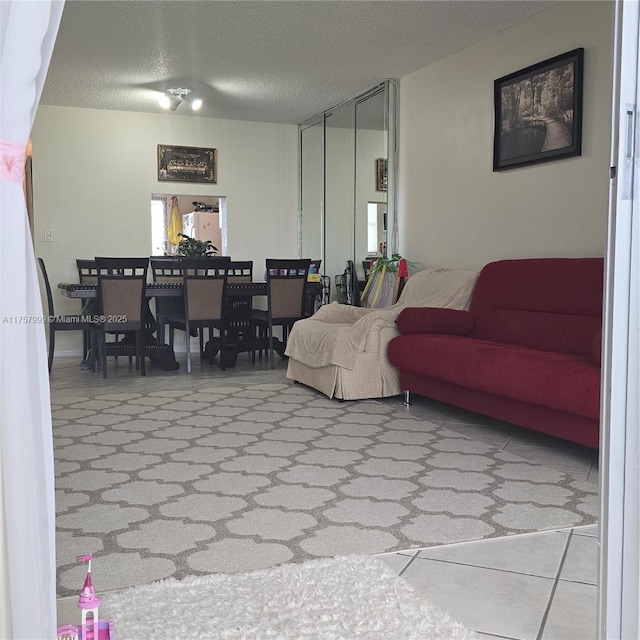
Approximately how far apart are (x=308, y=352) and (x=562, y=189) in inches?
78.3

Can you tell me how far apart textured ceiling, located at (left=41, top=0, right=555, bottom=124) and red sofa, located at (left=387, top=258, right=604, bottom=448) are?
178cm

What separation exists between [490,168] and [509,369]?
2.16 m

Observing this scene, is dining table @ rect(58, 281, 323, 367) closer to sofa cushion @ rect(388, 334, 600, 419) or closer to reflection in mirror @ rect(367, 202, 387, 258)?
reflection in mirror @ rect(367, 202, 387, 258)

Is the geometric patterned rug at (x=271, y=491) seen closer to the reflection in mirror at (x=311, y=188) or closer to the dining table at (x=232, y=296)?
the dining table at (x=232, y=296)

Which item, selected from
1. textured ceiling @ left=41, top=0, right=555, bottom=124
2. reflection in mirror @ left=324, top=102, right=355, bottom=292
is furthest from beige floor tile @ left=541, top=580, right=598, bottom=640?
reflection in mirror @ left=324, top=102, right=355, bottom=292

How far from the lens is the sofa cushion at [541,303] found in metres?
3.78

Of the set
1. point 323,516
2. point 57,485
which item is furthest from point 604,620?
point 57,485

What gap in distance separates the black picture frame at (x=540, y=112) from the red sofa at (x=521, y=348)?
0.77 metres

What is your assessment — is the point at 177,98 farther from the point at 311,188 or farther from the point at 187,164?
the point at 311,188

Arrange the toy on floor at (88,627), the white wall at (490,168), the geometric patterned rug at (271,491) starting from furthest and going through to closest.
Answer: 1. the white wall at (490,168)
2. the geometric patterned rug at (271,491)
3. the toy on floor at (88,627)

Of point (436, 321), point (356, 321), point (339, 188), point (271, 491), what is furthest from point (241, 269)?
point (271, 491)

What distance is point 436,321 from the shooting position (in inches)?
177

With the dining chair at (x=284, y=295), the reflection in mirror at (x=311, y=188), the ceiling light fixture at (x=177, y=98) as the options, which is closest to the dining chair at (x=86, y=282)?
the dining chair at (x=284, y=295)

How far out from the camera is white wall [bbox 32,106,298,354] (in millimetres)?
7328
